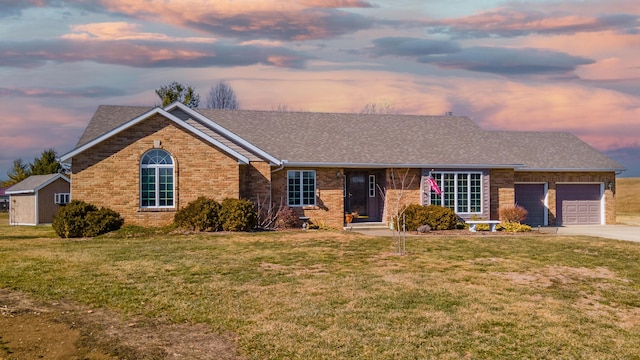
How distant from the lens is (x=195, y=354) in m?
8.53

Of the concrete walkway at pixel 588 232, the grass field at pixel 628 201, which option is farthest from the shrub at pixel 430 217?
the grass field at pixel 628 201

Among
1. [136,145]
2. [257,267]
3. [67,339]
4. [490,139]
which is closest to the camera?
[67,339]

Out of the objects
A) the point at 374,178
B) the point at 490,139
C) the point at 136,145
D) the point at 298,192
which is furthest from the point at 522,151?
the point at 136,145

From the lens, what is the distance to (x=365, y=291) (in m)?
12.3

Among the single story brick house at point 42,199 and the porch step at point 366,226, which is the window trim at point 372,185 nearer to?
the porch step at point 366,226

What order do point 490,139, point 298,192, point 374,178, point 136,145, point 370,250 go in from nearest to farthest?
point 370,250 → point 136,145 → point 298,192 → point 374,178 → point 490,139

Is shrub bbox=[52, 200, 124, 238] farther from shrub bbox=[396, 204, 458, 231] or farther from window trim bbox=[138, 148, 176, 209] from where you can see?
shrub bbox=[396, 204, 458, 231]

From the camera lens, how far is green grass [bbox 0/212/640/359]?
9.08 meters

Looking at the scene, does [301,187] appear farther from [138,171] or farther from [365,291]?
[365,291]

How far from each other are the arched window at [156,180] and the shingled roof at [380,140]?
3.38m

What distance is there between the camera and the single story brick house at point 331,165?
24.7 m

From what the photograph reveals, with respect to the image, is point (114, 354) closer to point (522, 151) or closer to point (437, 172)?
point (437, 172)

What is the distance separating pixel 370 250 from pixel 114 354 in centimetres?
1129

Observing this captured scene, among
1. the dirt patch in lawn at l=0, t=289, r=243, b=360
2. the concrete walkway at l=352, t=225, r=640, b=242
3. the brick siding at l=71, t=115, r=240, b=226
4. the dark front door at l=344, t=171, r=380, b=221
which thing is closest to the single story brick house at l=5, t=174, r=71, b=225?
the brick siding at l=71, t=115, r=240, b=226
